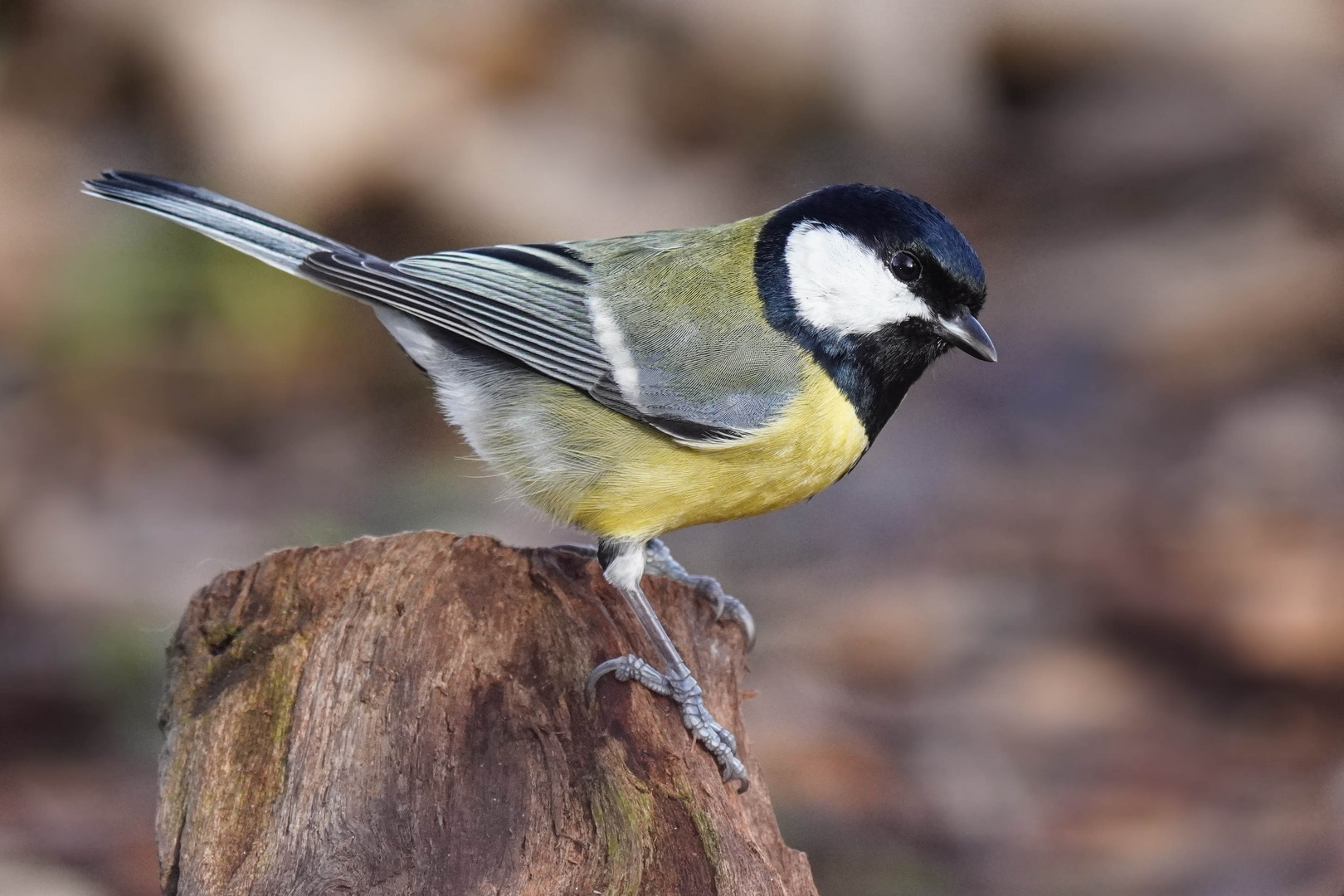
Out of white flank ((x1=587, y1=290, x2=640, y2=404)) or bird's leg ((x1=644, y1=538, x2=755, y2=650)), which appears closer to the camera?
white flank ((x1=587, y1=290, x2=640, y2=404))

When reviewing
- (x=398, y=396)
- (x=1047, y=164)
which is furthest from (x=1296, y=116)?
(x=398, y=396)

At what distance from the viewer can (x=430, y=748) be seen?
2.28 m

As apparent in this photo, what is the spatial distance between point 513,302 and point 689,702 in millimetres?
933

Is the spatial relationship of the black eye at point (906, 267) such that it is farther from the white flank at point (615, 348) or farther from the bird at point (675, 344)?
the white flank at point (615, 348)

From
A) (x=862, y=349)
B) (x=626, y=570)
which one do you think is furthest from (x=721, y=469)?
(x=862, y=349)

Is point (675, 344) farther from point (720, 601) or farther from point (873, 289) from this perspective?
point (720, 601)

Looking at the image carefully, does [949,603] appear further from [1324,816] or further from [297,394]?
[297,394]

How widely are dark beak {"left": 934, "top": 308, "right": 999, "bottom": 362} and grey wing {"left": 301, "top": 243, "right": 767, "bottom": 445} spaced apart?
0.56 meters

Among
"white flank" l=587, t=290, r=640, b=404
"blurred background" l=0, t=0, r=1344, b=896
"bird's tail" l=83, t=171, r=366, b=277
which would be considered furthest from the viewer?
"blurred background" l=0, t=0, r=1344, b=896

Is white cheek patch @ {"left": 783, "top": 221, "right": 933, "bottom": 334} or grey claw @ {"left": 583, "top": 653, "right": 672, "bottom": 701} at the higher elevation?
white cheek patch @ {"left": 783, "top": 221, "right": 933, "bottom": 334}

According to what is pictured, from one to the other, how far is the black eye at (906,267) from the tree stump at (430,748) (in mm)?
875

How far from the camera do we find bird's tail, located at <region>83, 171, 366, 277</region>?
116 inches

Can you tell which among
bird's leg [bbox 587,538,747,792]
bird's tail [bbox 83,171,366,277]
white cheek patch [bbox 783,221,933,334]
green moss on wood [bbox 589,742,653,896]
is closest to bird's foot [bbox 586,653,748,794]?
bird's leg [bbox 587,538,747,792]

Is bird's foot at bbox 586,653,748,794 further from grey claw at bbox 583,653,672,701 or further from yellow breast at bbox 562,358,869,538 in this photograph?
yellow breast at bbox 562,358,869,538
